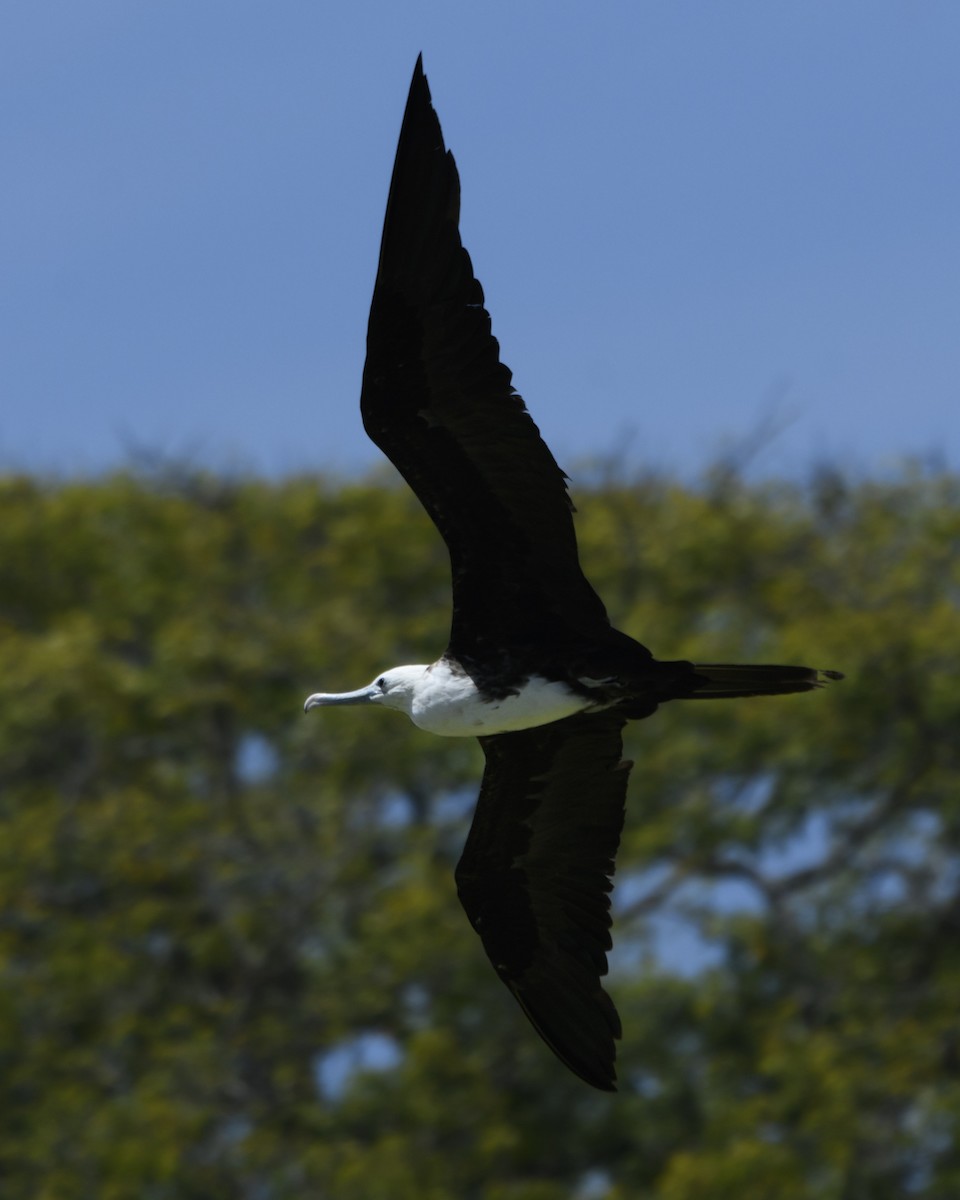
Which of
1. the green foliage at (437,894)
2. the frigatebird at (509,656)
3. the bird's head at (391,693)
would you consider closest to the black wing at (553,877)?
the frigatebird at (509,656)

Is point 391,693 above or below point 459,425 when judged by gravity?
below

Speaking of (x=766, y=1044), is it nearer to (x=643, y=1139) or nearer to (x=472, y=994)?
(x=643, y=1139)

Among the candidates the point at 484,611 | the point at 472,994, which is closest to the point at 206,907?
the point at 472,994

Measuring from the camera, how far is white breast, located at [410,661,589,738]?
22.5 ft

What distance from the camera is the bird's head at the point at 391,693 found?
724cm

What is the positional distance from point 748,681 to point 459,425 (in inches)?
43.3

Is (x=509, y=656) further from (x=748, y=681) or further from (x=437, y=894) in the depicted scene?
(x=437, y=894)

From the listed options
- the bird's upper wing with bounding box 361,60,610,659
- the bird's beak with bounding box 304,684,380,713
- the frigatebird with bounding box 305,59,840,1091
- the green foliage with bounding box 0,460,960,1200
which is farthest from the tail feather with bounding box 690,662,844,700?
the green foliage with bounding box 0,460,960,1200

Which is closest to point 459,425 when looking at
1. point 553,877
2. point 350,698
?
point 350,698

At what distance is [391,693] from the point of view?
736 cm

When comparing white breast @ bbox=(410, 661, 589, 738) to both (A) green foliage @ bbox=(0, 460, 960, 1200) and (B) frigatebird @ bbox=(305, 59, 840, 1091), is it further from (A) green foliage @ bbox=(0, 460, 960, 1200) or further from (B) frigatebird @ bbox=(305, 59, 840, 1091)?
(A) green foliage @ bbox=(0, 460, 960, 1200)

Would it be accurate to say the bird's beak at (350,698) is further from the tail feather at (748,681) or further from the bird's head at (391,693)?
the tail feather at (748,681)

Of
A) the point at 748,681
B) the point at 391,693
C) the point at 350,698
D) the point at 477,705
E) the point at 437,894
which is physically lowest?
the point at 748,681

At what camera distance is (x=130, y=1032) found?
48.2ft
